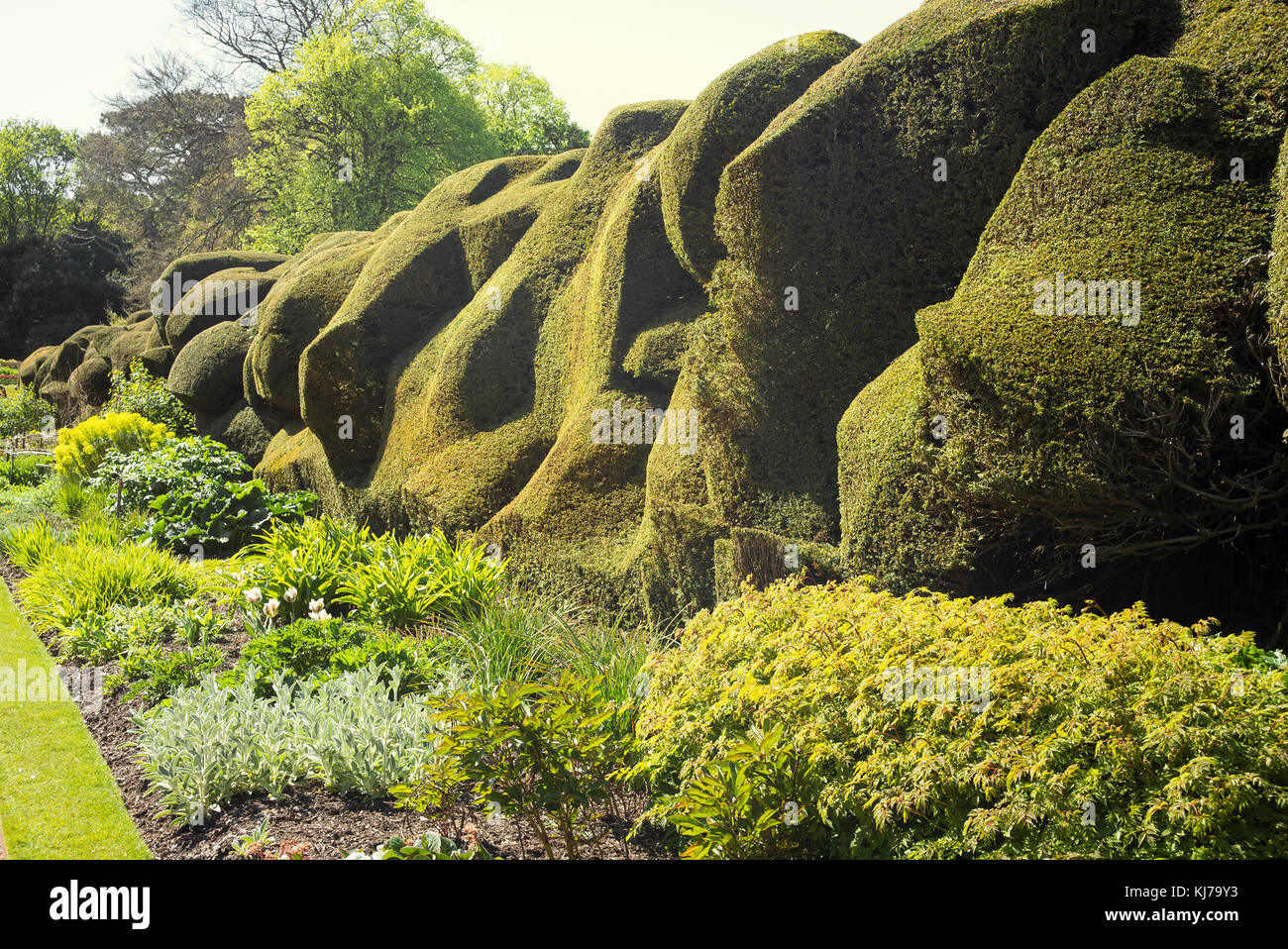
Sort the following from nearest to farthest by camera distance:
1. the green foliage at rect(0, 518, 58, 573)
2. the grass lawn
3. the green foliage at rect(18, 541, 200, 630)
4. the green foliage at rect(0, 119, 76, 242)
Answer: the grass lawn → the green foliage at rect(18, 541, 200, 630) → the green foliage at rect(0, 518, 58, 573) → the green foliage at rect(0, 119, 76, 242)

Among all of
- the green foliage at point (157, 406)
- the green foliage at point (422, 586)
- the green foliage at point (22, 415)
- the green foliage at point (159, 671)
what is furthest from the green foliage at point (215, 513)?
the green foliage at point (22, 415)

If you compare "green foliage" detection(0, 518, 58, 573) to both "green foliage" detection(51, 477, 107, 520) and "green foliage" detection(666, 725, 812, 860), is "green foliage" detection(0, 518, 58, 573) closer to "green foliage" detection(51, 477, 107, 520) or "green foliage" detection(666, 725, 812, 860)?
"green foliage" detection(51, 477, 107, 520)

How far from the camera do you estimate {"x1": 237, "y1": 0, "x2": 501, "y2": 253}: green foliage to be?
1059 inches

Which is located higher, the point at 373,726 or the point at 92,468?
the point at 92,468

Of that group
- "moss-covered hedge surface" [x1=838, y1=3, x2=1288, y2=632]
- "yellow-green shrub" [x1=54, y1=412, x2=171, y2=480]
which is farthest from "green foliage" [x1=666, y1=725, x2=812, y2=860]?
"yellow-green shrub" [x1=54, y1=412, x2=171, y2=480]

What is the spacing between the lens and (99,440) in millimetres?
14734

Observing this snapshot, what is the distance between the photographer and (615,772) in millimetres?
4312

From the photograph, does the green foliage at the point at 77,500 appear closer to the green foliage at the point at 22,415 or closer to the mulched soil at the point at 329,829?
the mulched soil at the point at 329,829

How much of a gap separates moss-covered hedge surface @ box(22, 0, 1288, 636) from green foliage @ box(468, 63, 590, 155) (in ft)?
101

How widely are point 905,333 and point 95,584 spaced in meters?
7.54

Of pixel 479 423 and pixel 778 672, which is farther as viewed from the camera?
pixel 479 423

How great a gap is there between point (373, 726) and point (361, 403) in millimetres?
7063
